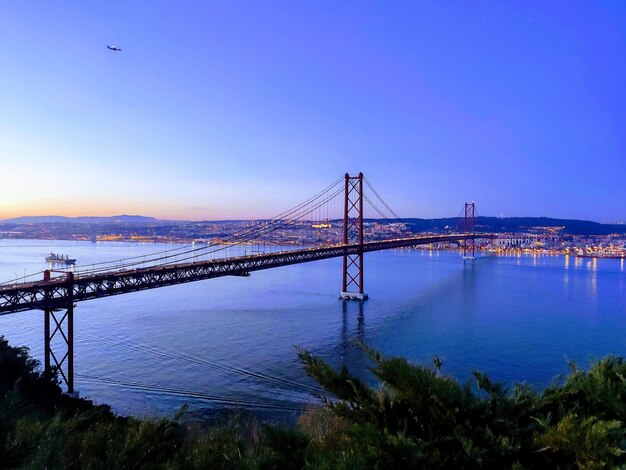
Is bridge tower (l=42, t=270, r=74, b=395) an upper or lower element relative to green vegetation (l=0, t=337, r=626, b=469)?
lower

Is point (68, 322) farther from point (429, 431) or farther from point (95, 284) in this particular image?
point (429, 431)

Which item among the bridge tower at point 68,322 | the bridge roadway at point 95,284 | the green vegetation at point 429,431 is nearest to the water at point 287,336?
the bridge tower at point 68,322

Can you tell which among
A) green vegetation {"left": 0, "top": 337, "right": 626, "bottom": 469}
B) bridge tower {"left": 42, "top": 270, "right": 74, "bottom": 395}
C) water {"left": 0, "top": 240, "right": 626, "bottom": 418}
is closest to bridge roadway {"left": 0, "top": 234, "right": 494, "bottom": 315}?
bridge tower {"left": 42, "top": 270, "right": 74, "bottom": 395}

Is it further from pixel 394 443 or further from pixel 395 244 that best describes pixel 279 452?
pixel 395 244

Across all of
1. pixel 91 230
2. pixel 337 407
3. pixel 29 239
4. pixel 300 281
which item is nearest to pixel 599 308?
pixel 300 281

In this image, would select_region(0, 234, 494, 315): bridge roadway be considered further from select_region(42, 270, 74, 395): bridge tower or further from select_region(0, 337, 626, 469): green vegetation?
select_region(0, 337, 626, 469): green vegetation

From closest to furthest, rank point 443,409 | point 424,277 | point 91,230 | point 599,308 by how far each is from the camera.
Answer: point 443,409 < point 599,308 < point 424,277 < point 91,230

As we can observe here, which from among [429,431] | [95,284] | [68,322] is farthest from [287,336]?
[429,431]

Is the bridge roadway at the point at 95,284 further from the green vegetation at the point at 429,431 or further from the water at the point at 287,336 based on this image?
the green vegetation at the point at 429,431
